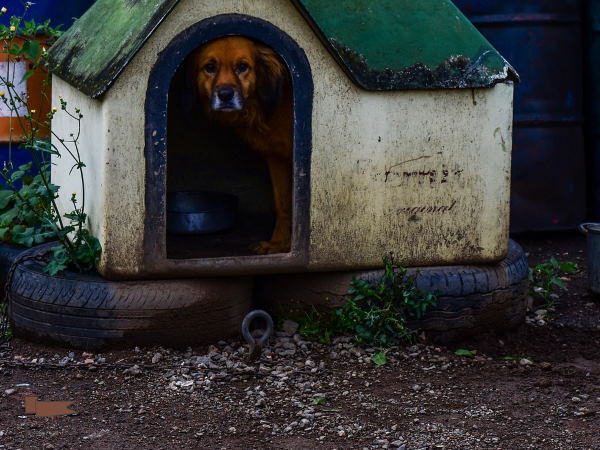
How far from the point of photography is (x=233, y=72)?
186 inches

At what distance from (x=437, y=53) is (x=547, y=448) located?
74.2 inches

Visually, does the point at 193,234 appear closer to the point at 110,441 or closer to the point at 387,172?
the point at 387,172

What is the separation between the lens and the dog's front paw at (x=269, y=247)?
16.5 ft

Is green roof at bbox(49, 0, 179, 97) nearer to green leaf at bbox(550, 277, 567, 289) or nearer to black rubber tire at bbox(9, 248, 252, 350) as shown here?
black rubber tire at bbox(9, 248, 252, 350)

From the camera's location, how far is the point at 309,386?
4359 mm

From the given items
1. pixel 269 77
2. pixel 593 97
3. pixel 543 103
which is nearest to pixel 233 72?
pixel 269 77

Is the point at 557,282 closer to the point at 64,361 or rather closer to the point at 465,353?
the point at 465,353

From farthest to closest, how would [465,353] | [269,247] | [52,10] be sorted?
[52,10], [269,247], [465,353]

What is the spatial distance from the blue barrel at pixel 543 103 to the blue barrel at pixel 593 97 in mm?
68

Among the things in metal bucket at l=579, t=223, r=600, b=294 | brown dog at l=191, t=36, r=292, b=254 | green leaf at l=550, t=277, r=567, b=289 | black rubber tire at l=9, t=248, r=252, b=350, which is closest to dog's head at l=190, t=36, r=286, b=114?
brown dog at l=191, t=36, r=292, b=254

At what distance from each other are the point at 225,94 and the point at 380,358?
135 cm

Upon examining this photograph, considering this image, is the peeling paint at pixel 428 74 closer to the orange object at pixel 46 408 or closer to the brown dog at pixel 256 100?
the brown dog at pixel 256 100

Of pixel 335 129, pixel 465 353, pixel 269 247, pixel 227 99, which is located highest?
pixel 227 99

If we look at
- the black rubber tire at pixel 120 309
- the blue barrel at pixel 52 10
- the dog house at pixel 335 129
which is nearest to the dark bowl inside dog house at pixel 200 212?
the dog house at pixel 335 129
